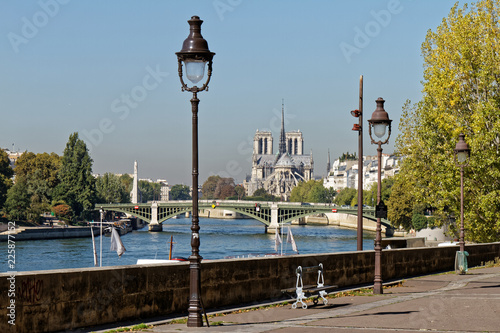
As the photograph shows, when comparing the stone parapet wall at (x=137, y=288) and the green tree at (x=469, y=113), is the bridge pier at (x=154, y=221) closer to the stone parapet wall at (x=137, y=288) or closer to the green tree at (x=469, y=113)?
the green tree at (x=469, y=113)

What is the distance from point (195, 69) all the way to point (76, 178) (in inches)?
4577

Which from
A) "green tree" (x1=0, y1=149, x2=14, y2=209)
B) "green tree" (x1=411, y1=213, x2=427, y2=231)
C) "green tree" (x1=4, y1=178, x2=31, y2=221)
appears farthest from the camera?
"green tree" (x1=0, y1=149, x2=14, y2=209)

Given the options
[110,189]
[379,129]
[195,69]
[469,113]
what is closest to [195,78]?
[195,69]

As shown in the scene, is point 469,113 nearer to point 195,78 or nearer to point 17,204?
point 195,78

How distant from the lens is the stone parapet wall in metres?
12.0

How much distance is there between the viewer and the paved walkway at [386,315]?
1330cm

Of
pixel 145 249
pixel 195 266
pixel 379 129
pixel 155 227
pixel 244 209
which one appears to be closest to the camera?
pixel 195 266

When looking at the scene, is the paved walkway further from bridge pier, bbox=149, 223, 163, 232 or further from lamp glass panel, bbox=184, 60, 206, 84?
bridge pier, bbox=149, 223, 163, 232

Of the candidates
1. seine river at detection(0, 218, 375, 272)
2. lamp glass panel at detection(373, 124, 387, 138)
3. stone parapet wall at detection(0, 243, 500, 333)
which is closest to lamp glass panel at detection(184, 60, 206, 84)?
stone parapet wall at detection(0, 243, 500, 333)

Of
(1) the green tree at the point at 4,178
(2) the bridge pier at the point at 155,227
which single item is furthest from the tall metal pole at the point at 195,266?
(2) the bridge pier at the point at 155,227

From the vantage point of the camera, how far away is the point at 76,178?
415 ft

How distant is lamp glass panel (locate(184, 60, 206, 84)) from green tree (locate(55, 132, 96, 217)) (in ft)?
372

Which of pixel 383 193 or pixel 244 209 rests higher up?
pixel 383 193

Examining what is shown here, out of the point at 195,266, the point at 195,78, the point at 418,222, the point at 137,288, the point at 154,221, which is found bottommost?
the point at 154,221
